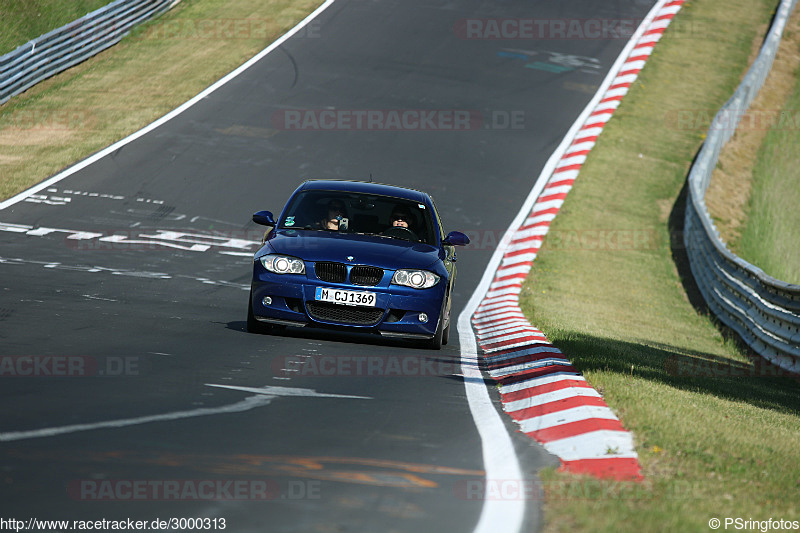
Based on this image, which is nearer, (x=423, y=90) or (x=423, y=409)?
(x=423, y=409)

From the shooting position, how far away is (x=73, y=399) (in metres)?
6.68

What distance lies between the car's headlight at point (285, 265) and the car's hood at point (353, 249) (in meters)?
0.06

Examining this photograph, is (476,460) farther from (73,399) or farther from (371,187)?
(371,187)

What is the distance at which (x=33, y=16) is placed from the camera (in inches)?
1172

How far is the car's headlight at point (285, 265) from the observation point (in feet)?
34.3

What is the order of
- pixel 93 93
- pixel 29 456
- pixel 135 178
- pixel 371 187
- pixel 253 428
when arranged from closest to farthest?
pixel 29 456 < pixel 253 428 < pixel 371 187 < pixel 135 178 < pixel 93 93

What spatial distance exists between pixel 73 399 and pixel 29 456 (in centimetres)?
148

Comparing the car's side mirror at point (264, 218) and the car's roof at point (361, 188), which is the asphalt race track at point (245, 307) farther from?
the car's roof at point (361, 188)

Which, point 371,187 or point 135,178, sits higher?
point 371,187

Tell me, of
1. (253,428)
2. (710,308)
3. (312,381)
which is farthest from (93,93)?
(253,428)

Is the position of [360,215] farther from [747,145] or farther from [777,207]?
[747,145]

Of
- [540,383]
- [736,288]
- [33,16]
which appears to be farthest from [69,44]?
[540,383]

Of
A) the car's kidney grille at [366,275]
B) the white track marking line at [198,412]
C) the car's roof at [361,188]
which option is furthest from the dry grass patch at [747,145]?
the white track marking line at [198,412]

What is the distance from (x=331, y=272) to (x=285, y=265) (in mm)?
447
